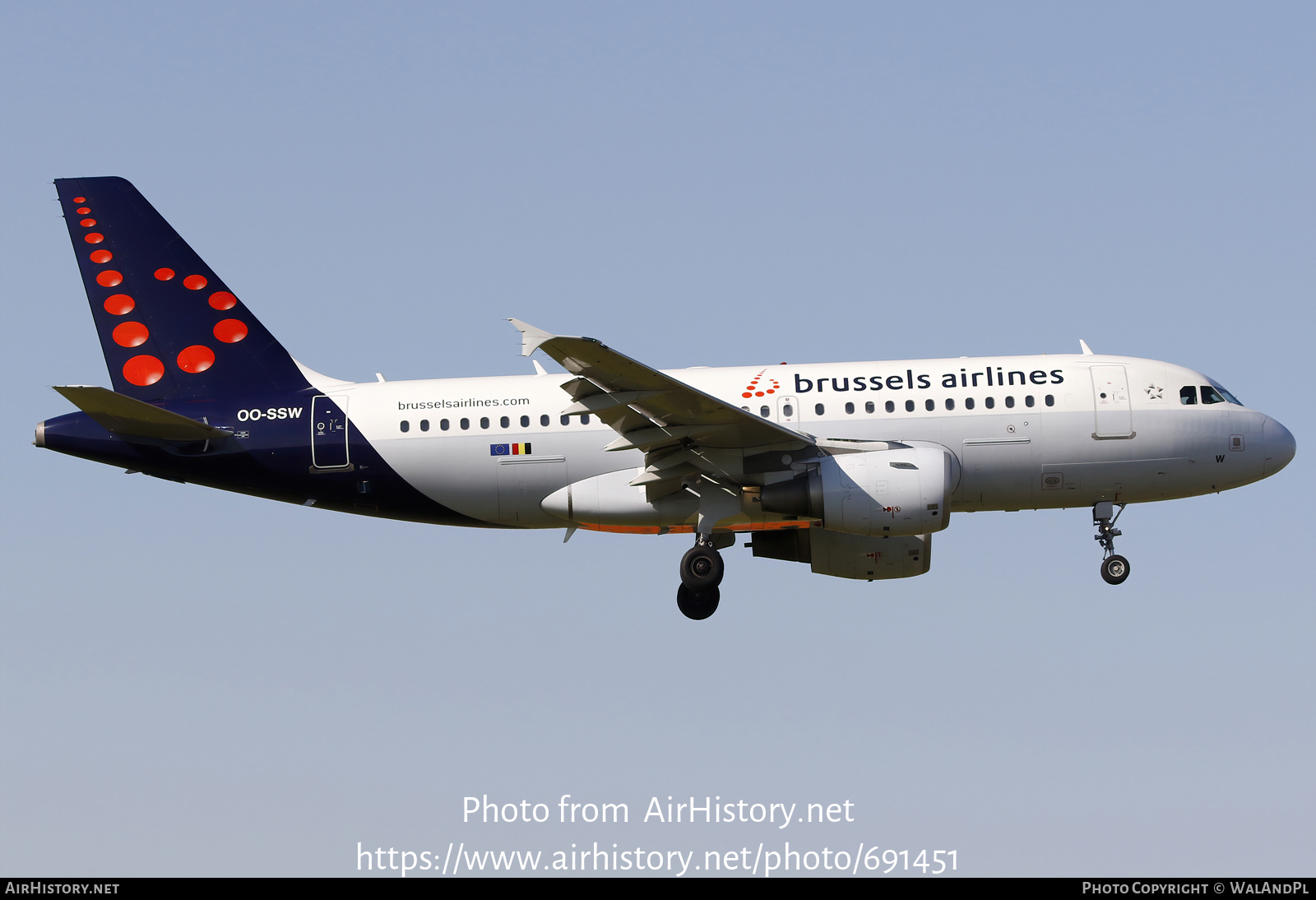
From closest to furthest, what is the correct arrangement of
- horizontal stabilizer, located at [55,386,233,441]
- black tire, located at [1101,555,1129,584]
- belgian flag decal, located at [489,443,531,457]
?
horizontal stabilizer, located at [55,386,233,441] → belgian flag decal, located at [489,443,531,457] → black tire, located at [1101,555,1129,584]

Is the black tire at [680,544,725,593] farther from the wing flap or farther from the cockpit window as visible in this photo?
the cockpit window

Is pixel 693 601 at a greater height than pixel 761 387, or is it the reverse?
pixel 761 387

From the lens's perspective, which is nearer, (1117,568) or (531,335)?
(531,335)

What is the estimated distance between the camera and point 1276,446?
30.2 meters

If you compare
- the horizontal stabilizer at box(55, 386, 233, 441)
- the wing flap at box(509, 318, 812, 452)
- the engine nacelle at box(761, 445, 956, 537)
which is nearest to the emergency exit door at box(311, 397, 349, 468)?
the horizontal stabilizer at box(55, 386, 233, 441)

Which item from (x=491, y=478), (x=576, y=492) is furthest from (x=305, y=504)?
(x=576, y=492)

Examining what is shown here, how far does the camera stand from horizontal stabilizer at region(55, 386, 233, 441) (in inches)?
1112

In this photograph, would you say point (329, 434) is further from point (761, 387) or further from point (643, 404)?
point (761, 387)

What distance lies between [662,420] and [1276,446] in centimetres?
1300

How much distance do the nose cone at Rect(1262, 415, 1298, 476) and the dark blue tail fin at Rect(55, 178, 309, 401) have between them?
66.0 feet

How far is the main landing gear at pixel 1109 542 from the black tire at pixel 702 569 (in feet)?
26.1

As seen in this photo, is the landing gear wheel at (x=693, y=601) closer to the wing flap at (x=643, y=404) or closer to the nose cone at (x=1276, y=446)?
the wing flap at (x=643, y=404)

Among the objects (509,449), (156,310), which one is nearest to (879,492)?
(509,449)

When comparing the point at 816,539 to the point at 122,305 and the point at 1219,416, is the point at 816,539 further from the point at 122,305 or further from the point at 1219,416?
the point at 122,305
